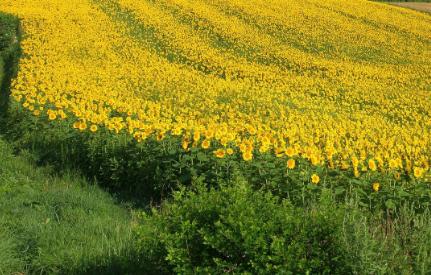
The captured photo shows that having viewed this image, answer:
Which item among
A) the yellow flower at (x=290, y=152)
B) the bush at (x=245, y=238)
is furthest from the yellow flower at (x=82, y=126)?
the bush at (x=245, y=238)

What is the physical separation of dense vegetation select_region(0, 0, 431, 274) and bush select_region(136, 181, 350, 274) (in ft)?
0.05

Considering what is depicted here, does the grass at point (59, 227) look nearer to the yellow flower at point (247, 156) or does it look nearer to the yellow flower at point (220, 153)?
the yellow flower at point (220, 153)

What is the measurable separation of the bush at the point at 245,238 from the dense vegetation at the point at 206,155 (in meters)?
0.01

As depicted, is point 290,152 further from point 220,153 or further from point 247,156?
point 220,153

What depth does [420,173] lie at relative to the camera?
6.02 metres

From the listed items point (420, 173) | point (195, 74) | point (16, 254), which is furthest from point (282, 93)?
point (16, 254)

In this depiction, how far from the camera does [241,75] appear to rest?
58.2ft

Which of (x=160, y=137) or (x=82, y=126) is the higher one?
(x=160, y=137)

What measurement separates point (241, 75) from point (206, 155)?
1126cm

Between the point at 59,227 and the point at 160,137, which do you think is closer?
the point at 59,227

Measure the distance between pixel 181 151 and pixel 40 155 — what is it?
328 cm

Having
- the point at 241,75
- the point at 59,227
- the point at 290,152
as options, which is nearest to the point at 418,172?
the point at 290,152

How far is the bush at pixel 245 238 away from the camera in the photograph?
3426 mm

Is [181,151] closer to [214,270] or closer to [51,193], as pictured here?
[51,193]
